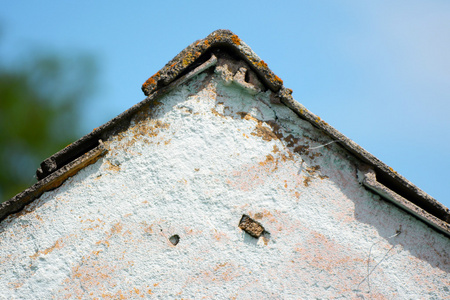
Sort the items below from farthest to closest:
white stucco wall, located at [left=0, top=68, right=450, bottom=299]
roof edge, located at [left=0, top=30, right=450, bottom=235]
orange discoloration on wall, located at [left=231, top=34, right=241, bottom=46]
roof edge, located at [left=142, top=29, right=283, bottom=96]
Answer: orange discoloration on wall, located at [left=231, top=34, right=241, bottom=46]
roof edge, located at [left=142, top=29, right=283, bottom=96]
roof edge, located at [left=0, top=30, right=450, bottom=235]
white stucco wall, located at [left=0, top=68, right=450, bottom=299]

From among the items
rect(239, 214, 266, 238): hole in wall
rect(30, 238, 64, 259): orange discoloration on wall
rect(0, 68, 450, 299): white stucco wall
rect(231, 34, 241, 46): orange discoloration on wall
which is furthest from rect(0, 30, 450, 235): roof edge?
rect(239, 214, 266, 238): hole in wall

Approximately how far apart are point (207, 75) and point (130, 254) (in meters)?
1.94

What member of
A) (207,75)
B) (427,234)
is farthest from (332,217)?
(207,75)

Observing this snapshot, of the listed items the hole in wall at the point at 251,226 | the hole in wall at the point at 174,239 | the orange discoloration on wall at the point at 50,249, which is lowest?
the hole in wall at the point at 251,226

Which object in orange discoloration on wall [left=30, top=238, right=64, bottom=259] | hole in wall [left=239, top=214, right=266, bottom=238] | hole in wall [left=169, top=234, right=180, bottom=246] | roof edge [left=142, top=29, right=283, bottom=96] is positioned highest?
roof edge [left=142, top=29, right=283, bottom=96]

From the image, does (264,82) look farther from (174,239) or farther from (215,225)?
(174,239)

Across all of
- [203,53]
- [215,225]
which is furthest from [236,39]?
[215,225]

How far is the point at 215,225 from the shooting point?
4.56m

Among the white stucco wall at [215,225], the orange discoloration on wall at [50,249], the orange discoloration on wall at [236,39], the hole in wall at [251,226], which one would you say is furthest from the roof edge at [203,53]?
the orange discoloration on wall at [50,249]

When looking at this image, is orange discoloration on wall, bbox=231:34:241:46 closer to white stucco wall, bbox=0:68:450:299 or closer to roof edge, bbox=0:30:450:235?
roof edge, bbox=0:30:450:235

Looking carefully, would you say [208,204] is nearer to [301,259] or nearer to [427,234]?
[301,259]

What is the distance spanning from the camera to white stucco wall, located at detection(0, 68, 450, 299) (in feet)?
14.5

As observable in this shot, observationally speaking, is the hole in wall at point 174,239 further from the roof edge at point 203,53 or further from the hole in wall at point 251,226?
the roof edge at point 203,53

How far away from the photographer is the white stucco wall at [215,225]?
4410 millimetres
